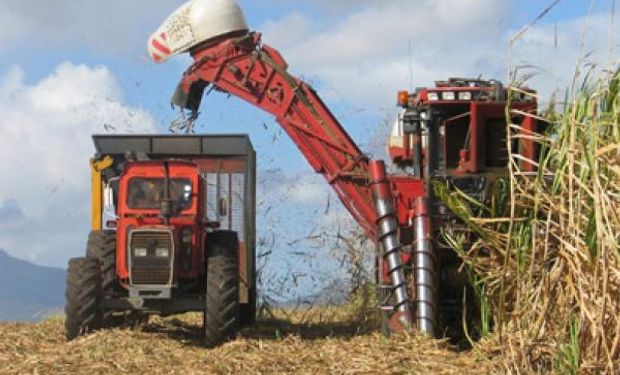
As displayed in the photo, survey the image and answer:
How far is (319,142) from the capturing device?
40.5 feet

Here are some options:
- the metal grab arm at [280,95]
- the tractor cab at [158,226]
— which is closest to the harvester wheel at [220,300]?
the tractor cab at [158,226]

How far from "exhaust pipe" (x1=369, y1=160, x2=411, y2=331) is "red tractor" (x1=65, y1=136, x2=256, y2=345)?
68.4 inches

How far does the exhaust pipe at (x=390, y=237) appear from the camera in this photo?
10008mm

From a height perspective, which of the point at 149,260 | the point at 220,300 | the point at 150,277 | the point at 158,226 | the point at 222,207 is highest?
the point at 222,207

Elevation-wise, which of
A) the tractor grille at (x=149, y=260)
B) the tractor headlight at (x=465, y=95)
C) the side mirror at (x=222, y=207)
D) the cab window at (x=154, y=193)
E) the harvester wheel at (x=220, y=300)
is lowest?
the harvester wheel at (x=220, y=300)

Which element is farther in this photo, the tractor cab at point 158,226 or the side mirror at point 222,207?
the side mirror at point 222,207

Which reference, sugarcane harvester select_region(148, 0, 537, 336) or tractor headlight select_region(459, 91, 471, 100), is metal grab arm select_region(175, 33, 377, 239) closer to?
sugarcane harvester select_region(148, 0, 537, 336)

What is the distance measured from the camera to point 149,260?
11.2 m

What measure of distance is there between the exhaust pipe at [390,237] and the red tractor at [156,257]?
174cm

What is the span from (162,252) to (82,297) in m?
0.93

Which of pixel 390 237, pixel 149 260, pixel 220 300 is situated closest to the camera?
pixel 390 237

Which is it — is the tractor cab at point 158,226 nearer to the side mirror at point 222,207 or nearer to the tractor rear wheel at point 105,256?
the tractor rear wheel at point 105,256

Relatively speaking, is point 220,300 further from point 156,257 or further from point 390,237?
point 390,237

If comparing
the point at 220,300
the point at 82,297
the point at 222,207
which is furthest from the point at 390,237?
the point at 82,297
